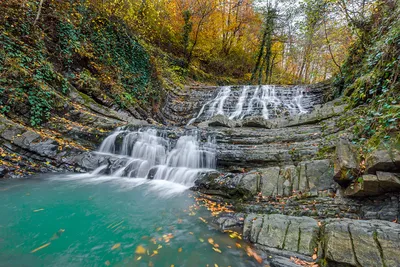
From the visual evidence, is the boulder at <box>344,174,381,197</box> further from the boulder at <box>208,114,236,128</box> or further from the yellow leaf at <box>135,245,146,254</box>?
the boulder at <box>208,114,236,128</box>

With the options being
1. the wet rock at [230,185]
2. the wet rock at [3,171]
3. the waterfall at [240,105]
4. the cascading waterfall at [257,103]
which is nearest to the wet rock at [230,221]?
the wet rock at [230,185]

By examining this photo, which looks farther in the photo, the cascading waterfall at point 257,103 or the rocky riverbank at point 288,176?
the cascading waterfall at point 257,103

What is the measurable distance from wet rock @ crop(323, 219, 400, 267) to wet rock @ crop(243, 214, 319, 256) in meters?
0.23

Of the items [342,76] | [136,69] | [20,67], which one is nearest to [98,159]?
[20,67]

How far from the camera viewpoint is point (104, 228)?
3426 mm

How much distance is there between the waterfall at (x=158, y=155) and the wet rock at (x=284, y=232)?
2.78 meters

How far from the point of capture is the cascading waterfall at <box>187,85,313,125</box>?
11398 millimetres

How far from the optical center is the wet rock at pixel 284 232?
9.26 feet

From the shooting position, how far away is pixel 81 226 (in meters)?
3.39

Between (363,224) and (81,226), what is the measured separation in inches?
184

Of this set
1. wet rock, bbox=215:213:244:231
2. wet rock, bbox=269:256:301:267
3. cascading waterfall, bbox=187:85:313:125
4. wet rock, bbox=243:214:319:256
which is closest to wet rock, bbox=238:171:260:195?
wet rock, bbox=215:213:244:231

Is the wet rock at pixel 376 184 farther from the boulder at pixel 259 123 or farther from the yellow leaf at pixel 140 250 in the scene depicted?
the boulder at pixel 259 123

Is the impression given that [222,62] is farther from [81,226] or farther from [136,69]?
[81,226]

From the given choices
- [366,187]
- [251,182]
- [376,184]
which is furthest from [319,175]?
[251,182]
